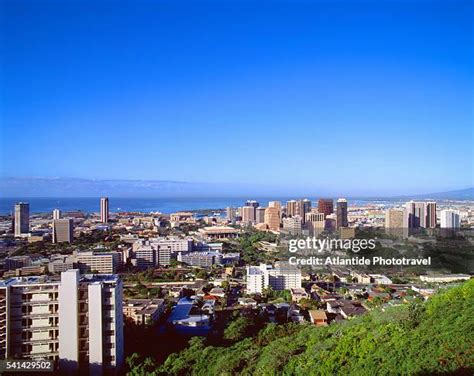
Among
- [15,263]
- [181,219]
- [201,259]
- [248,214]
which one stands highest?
[248,214]

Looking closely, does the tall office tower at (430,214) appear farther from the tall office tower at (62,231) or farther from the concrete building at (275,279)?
the tall office tower at (62,231)

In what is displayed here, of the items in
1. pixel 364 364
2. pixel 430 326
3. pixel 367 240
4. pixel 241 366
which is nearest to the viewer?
pixel 364 364

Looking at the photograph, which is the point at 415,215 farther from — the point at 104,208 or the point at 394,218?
the point at 104,208

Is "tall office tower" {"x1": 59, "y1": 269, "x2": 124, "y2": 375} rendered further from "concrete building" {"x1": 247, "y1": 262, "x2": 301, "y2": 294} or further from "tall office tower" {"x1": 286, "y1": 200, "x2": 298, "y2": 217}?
"tall office tower" {"x1": 286, "y1": 200, "x2": 298, "y2": 217}

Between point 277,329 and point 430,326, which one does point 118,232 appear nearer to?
point 277,329

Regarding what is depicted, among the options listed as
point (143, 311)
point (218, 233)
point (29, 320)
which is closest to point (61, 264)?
point (143, 311)

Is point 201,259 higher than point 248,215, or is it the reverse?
point 248,215

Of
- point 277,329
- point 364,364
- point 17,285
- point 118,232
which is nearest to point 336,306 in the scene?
point 277,329
